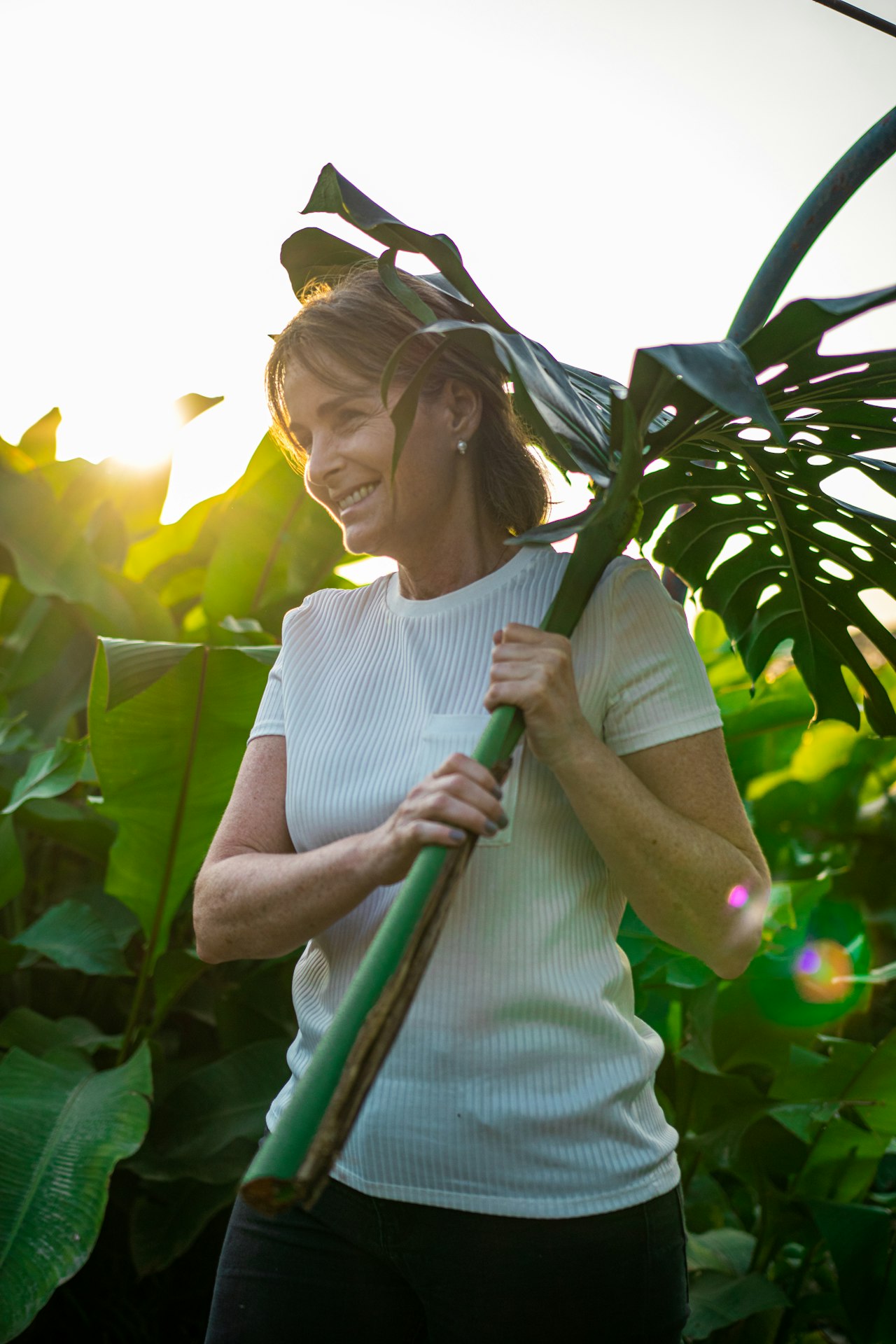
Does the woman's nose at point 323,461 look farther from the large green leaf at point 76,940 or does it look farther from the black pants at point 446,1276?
the large green leaf at point 76,940

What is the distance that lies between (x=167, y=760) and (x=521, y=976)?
1.01 metres

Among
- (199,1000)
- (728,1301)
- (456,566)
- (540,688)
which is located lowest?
(728,1301)

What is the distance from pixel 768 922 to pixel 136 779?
3.84 ft

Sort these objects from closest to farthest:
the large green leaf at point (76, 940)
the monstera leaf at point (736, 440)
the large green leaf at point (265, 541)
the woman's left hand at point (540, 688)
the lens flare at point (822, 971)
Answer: the monstera leaf at point (736, 440), the woman's left hand at point (540, 688), the large green leaf at point (76, 940), the lens flare at point (822, 971), the large green leaf at point (265, 541)

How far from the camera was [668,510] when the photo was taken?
1224 mm

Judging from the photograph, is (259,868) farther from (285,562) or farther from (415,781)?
(285,562)

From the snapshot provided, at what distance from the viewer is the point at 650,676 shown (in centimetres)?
96

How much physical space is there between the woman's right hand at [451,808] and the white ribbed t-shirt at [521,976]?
0.67 feet

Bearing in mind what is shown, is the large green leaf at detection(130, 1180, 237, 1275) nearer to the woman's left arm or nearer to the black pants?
the black pants

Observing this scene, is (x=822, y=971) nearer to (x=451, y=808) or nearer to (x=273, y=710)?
(x=273, y=710)

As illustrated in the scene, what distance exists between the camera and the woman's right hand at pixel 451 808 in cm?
72

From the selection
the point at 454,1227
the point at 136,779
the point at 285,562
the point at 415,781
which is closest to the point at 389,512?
the point at 415,781

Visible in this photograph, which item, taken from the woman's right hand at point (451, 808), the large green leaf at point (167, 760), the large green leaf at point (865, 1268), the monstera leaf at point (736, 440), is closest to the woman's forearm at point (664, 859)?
the woman's right hand at point (451, 808)

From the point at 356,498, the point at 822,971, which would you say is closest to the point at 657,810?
the point at 356,498
